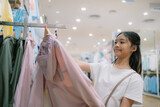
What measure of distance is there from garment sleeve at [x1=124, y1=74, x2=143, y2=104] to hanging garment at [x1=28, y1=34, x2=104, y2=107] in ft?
1.35

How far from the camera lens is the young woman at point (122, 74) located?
132 centimetres

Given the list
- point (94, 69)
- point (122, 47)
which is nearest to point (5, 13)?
point (94, 69)

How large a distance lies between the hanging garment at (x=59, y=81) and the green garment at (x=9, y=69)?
0.12 meters

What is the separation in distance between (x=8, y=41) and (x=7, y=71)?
0.66ft

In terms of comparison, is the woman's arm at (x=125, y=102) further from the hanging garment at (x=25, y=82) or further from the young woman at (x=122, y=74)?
the hanging garment at (x=25, y=82)

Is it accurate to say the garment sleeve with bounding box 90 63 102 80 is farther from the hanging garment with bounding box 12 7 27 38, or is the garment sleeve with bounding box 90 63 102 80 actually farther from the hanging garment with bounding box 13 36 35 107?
the hanging garment with bounding box 12 7 27 38

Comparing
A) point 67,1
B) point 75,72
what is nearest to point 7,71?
point 75,72

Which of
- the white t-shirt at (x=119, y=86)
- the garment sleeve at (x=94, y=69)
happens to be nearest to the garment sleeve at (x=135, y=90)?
the white t-shirt at (x=119, y=86)

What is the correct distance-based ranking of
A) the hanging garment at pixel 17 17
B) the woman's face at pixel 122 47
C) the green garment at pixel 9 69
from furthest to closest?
the hanging garment at pixel 17 17 < the woman's face at pixel 122 47 < the green garment at pixel 9 69

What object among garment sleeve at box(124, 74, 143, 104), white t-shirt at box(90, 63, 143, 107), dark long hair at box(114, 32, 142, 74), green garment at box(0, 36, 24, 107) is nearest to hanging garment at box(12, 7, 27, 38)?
green garment at box(0, 36, 24, 107)

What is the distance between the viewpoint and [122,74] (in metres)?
1.41

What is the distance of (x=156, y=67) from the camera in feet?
24.7

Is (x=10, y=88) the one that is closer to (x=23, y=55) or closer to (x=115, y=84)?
(x=23, y=55)

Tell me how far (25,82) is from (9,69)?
0.43 feet
